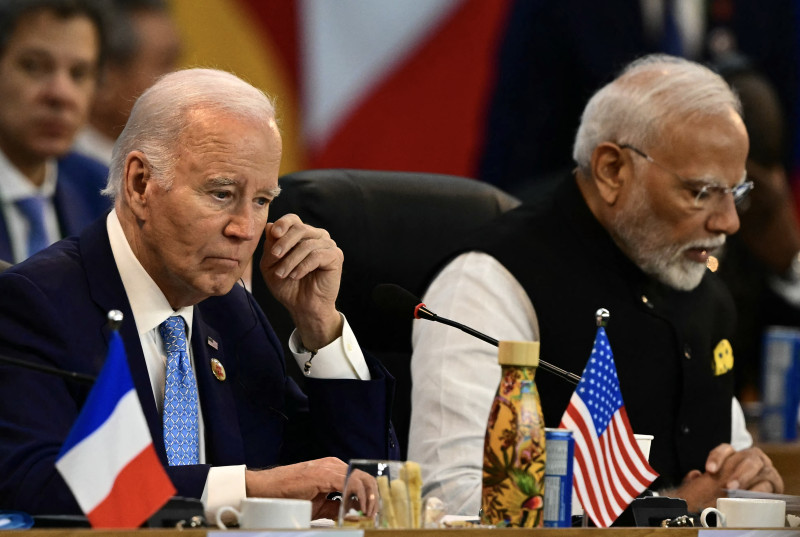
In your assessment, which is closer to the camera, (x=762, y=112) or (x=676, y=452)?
(x=676, y=452)

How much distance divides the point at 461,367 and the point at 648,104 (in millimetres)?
747

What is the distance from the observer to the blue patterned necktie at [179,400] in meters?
2.15

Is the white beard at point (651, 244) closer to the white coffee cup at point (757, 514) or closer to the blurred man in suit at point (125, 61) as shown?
the white coffee cup at point (757, 514)

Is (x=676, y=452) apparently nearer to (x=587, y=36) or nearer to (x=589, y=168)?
(x=589, y=168)

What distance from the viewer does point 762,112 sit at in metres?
5.30

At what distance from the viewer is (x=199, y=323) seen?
2.34m

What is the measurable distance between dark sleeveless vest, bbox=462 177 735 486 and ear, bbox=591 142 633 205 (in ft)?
0.18

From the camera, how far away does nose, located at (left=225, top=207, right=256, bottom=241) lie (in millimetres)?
2143

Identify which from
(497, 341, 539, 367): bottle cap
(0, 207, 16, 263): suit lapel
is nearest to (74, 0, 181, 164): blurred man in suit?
(0, 207, 16, 263): suit lapel

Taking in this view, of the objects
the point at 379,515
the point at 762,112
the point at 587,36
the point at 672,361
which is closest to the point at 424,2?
the point at 587,36

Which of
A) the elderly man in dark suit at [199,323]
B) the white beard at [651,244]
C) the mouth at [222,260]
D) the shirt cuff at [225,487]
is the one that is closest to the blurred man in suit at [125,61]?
the white beard at [651,244]

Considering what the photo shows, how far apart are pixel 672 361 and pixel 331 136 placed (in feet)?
6.66

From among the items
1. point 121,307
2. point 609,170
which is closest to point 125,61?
point 609,170

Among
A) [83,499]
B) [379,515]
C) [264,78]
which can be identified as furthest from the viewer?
[264,78]
